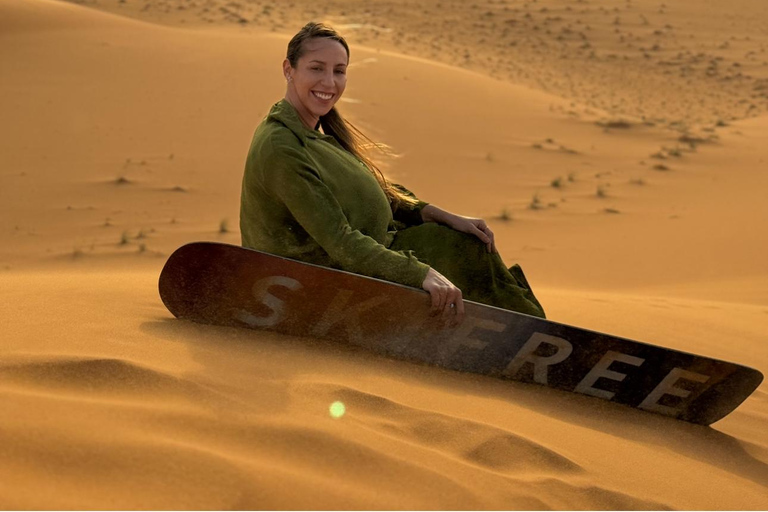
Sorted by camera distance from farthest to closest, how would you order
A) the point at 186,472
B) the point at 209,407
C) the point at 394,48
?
the point at 394,48
the point at 209,407
the point at 186,472

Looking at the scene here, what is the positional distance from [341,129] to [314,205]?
24.3 inches

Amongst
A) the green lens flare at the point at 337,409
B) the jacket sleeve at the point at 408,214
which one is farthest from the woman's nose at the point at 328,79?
the green lens flare at the point at 337,409

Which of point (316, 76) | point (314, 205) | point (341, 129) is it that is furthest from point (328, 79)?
point (314, 205)

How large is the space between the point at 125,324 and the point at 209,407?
1095 millimetres

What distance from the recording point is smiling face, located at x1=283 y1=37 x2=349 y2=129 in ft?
12.1

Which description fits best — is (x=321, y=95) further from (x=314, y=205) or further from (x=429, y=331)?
(x=429, y=331)

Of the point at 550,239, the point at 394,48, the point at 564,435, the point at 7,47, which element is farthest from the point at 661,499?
the point at 394,48

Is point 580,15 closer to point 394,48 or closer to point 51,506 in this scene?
point 394,48

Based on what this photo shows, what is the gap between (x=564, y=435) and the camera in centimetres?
315

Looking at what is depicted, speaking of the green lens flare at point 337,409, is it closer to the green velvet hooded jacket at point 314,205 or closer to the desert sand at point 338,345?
the desert sand at point 338,345

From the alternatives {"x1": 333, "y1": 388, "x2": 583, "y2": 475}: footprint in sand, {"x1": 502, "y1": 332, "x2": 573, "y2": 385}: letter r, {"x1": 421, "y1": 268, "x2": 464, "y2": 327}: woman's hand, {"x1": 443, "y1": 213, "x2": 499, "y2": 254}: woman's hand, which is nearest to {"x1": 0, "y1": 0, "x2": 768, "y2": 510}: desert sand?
{"x1": 333, "y1": 388, "x2": 583, "y2": 475}: footprint in sand

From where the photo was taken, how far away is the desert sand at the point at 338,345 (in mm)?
2320

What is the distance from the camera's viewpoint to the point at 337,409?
278 centimetres

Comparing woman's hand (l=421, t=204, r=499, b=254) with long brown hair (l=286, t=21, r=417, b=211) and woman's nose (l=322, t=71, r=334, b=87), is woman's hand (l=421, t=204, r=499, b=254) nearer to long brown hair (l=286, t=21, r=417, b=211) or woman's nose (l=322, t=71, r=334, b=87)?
long brown hair (l=286, t=21, r=417, b=211)
